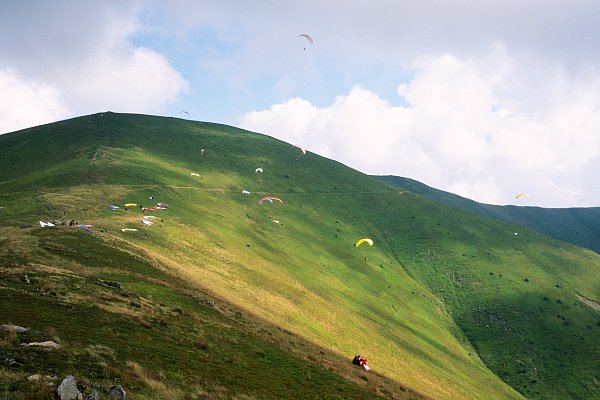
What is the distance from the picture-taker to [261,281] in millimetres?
55375

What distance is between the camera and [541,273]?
114 metres

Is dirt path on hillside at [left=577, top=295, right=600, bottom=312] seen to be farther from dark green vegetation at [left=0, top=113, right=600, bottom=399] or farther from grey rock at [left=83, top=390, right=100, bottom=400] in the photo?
grey rock at [left=83, top=390, right=100, bottom=400]

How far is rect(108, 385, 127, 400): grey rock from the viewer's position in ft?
48.8

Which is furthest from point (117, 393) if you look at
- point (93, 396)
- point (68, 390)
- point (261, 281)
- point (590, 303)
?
point (590, 303)

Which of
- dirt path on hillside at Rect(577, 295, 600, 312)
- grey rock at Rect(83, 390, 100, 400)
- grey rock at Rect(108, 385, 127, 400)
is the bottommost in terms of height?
grey rock at Rect(108, 385, 127, 400)

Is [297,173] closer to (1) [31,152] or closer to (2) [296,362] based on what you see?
(1) [31,152]

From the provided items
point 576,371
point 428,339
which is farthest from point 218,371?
point 576,371

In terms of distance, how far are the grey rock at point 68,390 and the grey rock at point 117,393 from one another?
1246 mm

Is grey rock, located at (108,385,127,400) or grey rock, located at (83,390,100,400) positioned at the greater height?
grey rock, located at (83,390,100,400)

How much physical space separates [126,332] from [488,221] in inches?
5658

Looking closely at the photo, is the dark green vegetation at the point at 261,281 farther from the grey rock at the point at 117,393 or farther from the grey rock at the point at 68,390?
the grey rock at the point at 68,390

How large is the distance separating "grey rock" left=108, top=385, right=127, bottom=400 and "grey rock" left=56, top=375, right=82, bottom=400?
125 centimetres

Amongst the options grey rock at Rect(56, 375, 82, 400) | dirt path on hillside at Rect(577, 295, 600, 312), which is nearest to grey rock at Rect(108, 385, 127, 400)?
grey rock at Rect(56, 375, 82, 400)

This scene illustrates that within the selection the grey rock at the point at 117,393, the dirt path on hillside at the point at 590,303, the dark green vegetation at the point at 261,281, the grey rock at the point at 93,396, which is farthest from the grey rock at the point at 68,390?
the dirt path on hillside at the point at 590,303
